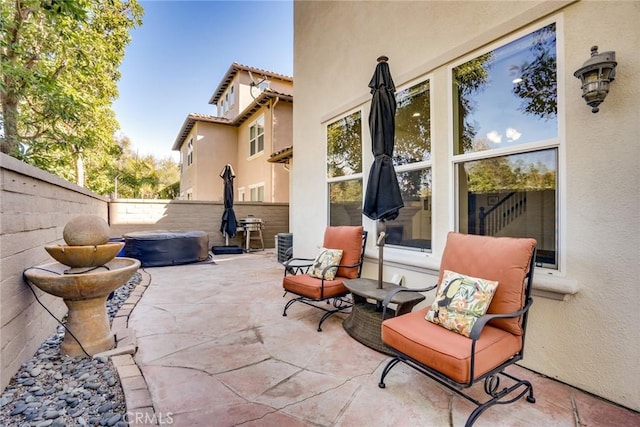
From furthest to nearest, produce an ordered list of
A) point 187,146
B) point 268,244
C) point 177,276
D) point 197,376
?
point 187,146 → point 268,244 → point 177,276 → point 197,376

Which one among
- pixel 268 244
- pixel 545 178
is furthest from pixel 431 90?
pixel 268 244

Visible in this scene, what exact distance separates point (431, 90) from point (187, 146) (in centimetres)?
1764

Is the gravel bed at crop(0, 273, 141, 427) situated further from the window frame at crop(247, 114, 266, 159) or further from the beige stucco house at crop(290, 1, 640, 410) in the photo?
the window frame at crop(247, 114, 266, 159)

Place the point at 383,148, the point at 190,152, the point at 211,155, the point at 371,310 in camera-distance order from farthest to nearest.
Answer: the point at 190,152 → the point at 211,155 → the point at 383,148 → the point at 371,310

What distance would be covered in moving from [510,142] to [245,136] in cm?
1302

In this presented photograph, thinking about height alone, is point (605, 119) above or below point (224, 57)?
below

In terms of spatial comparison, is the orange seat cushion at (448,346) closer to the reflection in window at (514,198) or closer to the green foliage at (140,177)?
the reflection in window at (514,198)

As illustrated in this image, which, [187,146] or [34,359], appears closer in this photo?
[34,359]

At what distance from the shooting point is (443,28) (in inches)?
128

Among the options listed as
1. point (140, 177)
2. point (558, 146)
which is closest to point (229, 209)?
point (558, 146)

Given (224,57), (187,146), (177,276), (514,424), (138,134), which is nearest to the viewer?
(514,424)

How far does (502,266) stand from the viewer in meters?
2.21

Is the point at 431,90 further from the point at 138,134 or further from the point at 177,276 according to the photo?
the point at 138,134

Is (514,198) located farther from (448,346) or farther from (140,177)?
(140,177)
